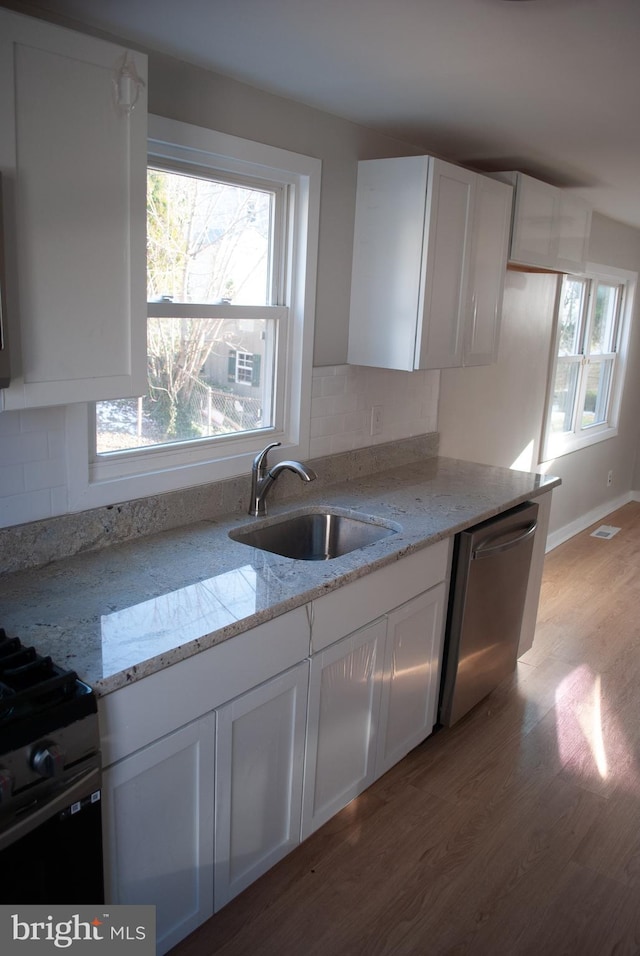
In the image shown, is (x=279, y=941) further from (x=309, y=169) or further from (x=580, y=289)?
(x=580, y=289)

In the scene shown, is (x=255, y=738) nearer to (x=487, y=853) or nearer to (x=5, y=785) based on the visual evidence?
(x=5, y=785)

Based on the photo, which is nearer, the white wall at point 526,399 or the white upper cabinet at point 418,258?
the white upper cabinet at point 418,258

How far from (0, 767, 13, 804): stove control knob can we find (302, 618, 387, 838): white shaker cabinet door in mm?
915

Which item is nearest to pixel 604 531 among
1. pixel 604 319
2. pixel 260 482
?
pixel 604 319

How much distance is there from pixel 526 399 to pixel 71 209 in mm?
3527

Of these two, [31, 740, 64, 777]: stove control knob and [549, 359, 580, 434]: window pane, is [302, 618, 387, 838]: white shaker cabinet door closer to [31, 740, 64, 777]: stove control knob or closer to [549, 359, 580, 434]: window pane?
[31, 740, 64, 777]: stove control knob

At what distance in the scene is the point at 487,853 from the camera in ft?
7.50

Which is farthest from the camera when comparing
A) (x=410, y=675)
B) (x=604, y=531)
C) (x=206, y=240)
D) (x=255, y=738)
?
(x=604, y=531)

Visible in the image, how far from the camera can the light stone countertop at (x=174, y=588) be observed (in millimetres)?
1609

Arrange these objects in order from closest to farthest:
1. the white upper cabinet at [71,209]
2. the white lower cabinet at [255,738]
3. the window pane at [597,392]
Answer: the white upper cabinet at [71,209] → the white lower cabinet at [255,738] → the window pane at [597,392]

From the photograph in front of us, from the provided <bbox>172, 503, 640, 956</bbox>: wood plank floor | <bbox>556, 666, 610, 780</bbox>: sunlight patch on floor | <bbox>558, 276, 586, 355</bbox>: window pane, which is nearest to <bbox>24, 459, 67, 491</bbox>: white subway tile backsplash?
<bbox>172, 503, 640, 956</bbox>: wood plank floor

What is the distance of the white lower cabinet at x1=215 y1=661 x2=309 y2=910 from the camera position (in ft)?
6.08

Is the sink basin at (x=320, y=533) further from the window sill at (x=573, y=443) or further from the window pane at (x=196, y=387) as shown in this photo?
the window sill at (x=573, y=443)

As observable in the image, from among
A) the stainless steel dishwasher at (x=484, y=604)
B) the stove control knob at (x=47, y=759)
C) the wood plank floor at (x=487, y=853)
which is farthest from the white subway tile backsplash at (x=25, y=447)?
the stainless steel dishwasher at (x=484, y=604)
